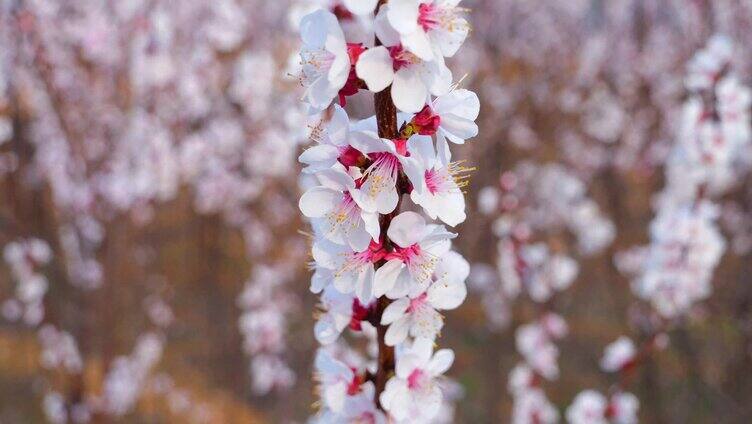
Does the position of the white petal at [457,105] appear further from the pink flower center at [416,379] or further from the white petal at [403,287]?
the pink flower center at [416,379]

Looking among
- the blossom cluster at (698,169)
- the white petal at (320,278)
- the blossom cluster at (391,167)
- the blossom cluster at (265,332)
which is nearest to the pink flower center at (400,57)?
the blossom cluster at (391,167)

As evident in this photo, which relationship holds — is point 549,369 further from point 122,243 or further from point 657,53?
point 657,53

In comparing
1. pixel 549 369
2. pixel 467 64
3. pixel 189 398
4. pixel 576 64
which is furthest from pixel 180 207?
pixel 549 369

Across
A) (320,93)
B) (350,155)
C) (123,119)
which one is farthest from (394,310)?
(123,119)

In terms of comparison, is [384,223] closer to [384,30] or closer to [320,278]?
[320,278]

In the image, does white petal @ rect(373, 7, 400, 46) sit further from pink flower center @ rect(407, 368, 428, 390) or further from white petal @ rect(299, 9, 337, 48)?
pink flower center @ rect(407, 368, 428, 390)

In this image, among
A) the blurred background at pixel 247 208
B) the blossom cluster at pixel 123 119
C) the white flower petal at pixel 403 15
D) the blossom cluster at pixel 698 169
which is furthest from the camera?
the blurred background at pixel 247 208

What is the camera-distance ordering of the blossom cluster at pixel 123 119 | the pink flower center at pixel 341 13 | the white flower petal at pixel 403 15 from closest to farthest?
the white flower petal at pixel 403 15 < the pink flower center at pixel 341 13 < the blossom cluster at pixel 123 119

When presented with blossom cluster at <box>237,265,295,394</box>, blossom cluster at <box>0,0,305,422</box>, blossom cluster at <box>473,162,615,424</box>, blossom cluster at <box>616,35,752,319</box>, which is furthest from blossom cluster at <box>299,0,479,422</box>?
blossom cluster at <box>237,265,295,394</box>
